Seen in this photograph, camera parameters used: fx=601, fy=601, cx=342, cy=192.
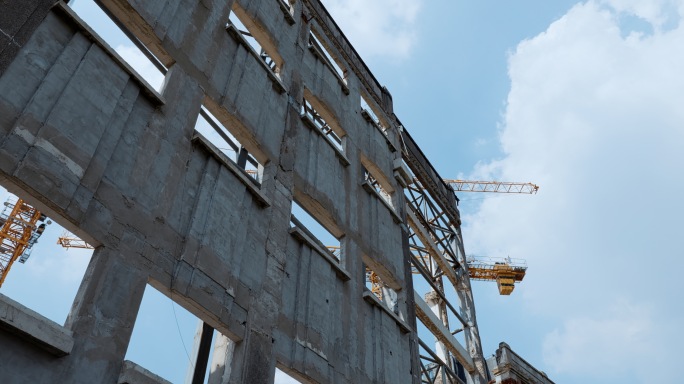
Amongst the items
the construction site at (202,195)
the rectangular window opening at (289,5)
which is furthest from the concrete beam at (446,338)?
the rectangular window opening at (289,5)

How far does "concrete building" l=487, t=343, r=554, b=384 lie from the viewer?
27.7m

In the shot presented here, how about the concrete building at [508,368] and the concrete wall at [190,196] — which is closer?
the concrete wall at [190,196]

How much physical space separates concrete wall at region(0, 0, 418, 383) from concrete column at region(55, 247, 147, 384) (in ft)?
0.06

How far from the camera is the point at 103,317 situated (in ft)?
27.5

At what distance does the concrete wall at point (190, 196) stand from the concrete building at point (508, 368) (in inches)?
469

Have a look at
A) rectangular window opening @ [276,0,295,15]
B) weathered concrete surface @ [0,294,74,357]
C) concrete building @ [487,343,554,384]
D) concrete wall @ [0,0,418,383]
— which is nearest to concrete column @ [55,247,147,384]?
concrete wall @ [0,0,418,383]

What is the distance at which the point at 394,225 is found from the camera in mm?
19766

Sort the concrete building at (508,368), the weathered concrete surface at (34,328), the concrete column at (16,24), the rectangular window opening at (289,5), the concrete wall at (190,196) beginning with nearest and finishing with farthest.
A: the weathered concrete surface at (34,328) < the concrete wall at (190,196) < the concrete column at (16,24) < the rectangular window opening at (289,5) < the concrete building at (508,368)

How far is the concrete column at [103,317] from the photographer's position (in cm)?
793

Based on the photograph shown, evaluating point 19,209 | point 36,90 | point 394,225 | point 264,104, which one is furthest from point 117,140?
point 19,209

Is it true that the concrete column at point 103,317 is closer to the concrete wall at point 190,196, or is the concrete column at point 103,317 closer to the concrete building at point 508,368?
the concrete wall at point 190,196

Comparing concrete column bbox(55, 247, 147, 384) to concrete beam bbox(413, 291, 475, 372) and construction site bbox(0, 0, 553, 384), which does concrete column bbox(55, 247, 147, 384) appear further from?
concrete beam bbox(413, 291, 475, 372)

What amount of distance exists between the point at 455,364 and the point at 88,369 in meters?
19.4

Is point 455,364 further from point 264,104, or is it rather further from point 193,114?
point 193,114
